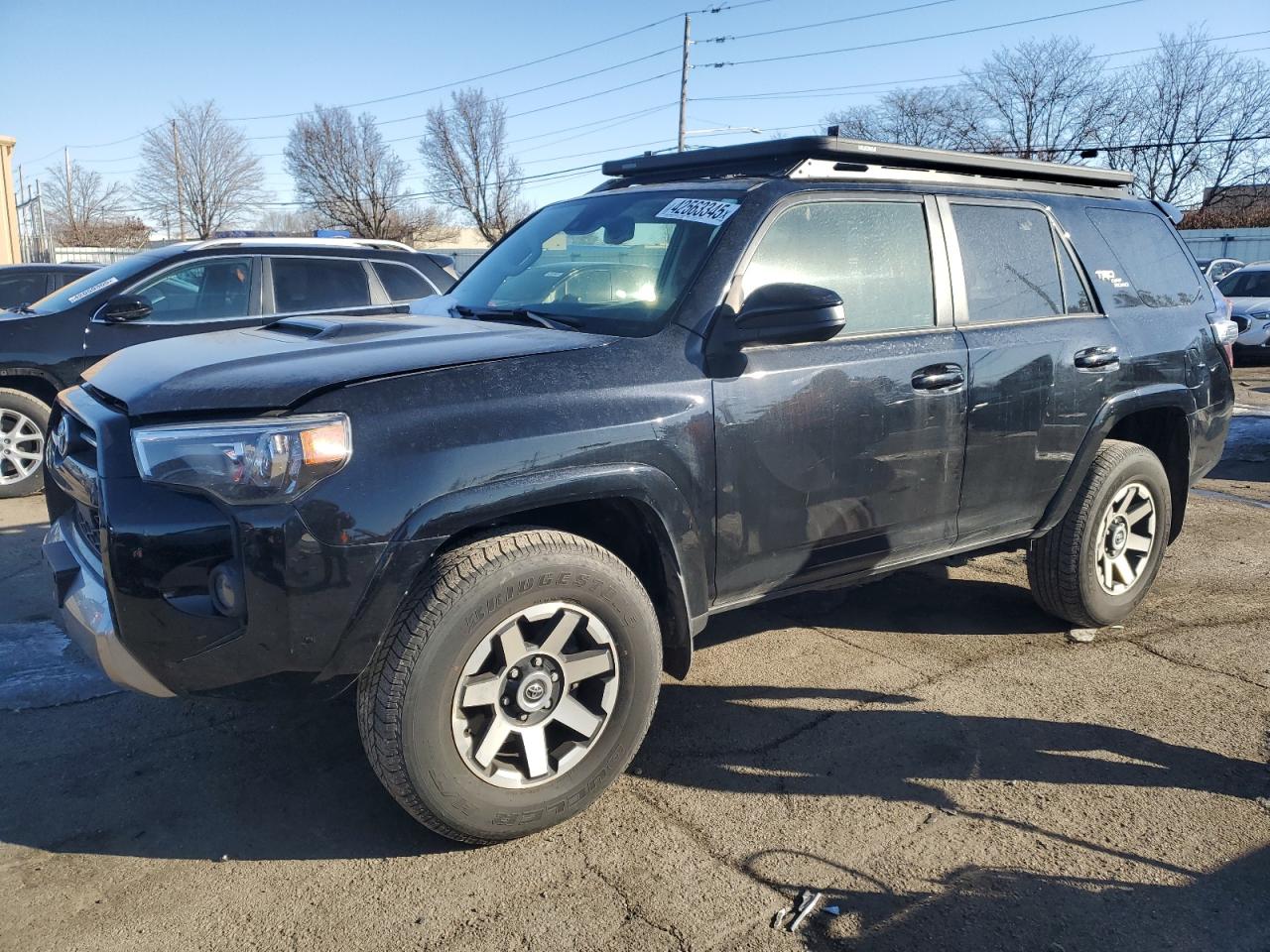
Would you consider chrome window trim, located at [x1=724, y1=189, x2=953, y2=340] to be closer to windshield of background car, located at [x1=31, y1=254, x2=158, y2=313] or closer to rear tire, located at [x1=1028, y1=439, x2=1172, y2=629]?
rear tire, located at [x1=1028, y1=439, x2=1172, y2=629]

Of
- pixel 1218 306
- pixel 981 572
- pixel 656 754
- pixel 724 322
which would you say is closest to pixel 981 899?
pixel 656 754

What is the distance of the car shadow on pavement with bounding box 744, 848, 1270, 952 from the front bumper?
1.73m

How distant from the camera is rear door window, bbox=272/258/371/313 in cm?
741

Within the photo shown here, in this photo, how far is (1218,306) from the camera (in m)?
4.96

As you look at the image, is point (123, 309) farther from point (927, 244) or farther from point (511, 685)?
point (927, 244)

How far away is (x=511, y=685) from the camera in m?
2.79

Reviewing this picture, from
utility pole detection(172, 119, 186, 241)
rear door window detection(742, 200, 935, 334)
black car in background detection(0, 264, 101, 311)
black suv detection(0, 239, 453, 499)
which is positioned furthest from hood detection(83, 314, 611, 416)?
utility pole detection(172, 119, 186, 241)

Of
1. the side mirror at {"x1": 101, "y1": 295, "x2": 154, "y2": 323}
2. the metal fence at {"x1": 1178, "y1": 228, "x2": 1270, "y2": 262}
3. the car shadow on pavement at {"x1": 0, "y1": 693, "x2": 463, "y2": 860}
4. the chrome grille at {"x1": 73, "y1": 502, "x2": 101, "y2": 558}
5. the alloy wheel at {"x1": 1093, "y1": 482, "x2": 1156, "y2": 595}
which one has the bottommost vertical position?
the car shadow on pavement at {"x1": 0, "y1": 693, "x2": 463, "y2": 860}

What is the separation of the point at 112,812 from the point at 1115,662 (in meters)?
3.87

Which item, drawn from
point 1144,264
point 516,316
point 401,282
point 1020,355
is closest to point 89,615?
point 516,316

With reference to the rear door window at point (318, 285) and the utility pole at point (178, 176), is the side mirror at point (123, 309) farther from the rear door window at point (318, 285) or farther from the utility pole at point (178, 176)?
the utility pole at point (178, 176)

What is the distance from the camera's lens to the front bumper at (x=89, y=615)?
2.55 meters

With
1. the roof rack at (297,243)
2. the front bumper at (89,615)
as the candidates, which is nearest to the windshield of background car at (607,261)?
the front bumper at (89,615)

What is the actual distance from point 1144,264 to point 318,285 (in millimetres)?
5678
